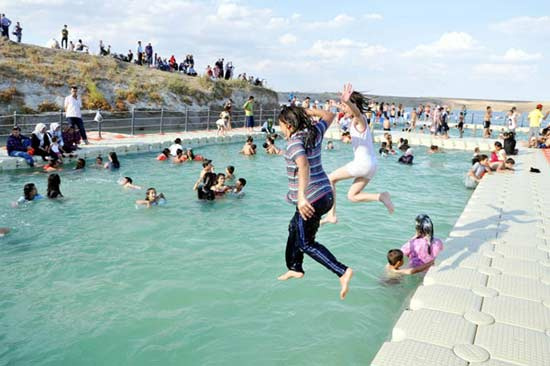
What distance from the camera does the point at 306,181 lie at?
4.03m

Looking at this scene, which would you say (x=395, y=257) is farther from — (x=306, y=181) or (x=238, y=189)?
(x=238, y=189)

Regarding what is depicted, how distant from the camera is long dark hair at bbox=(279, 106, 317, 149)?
13.7ft

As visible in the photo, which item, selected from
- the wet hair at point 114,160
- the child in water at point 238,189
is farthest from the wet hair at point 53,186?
the child in water at point 238,189

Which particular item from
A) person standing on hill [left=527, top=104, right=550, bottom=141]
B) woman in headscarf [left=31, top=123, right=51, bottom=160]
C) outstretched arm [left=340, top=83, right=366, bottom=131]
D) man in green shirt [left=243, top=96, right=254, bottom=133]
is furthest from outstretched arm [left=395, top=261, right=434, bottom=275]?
man in green shirt [left=243, top=96, right=254, bottom=133]

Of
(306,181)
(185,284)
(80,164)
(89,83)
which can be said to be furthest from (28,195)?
(89,83)

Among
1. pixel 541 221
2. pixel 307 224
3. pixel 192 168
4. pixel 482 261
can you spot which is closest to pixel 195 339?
pixel 307 224

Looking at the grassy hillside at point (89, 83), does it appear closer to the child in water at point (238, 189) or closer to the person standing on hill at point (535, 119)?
the child in water at point (238, 189)

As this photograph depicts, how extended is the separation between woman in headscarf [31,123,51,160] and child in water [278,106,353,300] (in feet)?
42.3

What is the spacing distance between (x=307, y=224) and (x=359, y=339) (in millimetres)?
1900

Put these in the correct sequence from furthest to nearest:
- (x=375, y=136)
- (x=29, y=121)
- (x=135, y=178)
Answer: (x=375, y=136) → (x=29, y=121) → (x=135, y=178)

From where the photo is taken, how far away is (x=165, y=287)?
6754 mm

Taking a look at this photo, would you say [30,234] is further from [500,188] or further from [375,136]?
[375,136]

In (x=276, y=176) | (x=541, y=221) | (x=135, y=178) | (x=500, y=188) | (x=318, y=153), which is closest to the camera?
(x=318, y=153)

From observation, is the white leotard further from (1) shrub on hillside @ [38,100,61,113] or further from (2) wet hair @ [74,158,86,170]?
(1) shrub on hillside @ [38,100,61,113]
